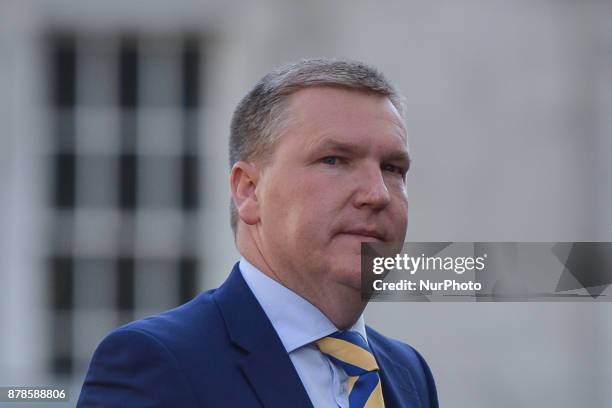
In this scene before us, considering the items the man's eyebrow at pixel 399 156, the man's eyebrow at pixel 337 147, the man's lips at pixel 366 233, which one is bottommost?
the man's lips at pixel 366 233

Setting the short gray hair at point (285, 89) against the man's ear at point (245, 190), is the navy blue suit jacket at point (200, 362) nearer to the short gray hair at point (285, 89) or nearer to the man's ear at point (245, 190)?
the man's ear at point (245, 190)

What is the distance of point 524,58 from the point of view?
6984 millimetres

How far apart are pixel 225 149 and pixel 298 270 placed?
15.5ft

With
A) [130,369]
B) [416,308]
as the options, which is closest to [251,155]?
[130,369]

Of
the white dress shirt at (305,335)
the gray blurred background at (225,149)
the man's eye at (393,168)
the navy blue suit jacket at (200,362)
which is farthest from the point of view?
the gray blurred background at (225,149)

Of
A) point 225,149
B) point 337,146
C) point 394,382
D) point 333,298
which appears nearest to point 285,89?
point 337,146

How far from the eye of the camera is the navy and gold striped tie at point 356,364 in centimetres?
218

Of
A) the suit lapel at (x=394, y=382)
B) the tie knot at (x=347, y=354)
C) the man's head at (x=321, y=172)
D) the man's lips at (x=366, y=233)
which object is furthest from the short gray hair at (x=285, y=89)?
the suit lapel at (x=394, y=382)

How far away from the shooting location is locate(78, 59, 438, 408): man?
6.76 ft

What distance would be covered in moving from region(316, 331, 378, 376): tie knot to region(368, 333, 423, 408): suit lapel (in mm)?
154

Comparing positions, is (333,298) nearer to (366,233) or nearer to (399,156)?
(366,233)

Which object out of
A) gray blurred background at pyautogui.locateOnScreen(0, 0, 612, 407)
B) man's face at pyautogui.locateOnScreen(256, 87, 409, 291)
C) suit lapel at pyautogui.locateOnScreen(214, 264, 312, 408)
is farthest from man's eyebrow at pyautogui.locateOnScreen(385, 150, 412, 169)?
gray blurred background at pyautogui.locateOnScreen(0, 0, 612, 407)

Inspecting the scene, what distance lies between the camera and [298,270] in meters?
2.23

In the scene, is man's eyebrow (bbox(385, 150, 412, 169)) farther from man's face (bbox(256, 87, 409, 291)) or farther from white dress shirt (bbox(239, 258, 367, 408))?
white dress shirt (bbox(239, 258, 367, 408))
